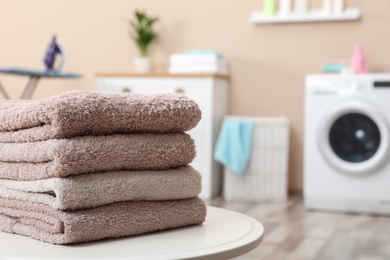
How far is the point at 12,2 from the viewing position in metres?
4.84

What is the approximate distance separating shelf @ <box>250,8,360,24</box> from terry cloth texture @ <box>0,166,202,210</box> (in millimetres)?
3321

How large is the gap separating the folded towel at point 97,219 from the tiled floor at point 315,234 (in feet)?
5.00

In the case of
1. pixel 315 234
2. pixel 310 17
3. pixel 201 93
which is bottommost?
pixel 315 234

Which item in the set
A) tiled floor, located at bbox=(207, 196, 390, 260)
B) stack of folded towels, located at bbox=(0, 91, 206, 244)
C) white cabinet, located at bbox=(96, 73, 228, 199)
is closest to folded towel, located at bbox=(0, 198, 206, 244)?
stack of folded towels, located at bbox=(0, 91, 206, 244)

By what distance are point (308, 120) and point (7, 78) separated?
2.42 meters

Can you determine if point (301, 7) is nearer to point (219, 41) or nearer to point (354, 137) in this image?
point (219, 41)

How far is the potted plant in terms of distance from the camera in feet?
14.1

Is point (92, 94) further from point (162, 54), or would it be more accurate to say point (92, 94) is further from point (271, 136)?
point (162, 54)

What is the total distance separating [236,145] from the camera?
3863 mm

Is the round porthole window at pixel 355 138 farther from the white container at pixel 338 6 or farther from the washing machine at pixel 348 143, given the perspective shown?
the white container at pixel 338 6

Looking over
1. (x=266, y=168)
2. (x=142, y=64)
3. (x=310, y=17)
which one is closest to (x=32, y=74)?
(x=142, y=64)

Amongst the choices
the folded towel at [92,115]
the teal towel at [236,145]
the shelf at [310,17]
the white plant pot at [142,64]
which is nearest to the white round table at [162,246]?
the folded towel at [92,115]

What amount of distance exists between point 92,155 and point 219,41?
361 centimetres

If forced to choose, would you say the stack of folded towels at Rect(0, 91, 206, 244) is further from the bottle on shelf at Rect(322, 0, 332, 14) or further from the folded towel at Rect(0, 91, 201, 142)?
Answer: the bottle on shelf at Rect(322, 0, 332, 14)
